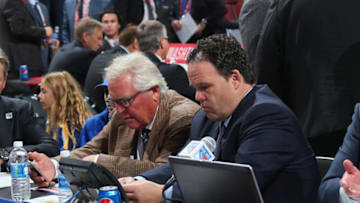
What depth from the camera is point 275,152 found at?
7.84 feet

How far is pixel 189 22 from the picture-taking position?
744 centimetres

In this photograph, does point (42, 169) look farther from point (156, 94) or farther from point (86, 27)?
point (86, 27)

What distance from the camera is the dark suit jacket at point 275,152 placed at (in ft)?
7.83

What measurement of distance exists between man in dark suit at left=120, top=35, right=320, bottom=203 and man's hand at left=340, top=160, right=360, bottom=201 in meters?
0.26

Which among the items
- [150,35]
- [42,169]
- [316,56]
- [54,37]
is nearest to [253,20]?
[316,56]

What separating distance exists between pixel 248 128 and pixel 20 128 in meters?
2.14

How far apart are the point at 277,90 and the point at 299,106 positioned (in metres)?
0.17

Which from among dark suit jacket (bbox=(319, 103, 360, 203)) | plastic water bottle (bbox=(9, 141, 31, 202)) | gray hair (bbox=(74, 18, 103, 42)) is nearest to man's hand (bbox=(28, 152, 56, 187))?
plastic water bottle (bbox=(9, 141, 31, 202))

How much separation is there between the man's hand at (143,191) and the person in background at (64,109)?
2.40 m

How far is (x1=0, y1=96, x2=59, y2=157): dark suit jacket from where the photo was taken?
404 cm

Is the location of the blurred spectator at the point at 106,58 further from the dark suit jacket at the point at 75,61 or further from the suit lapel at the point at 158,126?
the suit lapel at the point at 158,126

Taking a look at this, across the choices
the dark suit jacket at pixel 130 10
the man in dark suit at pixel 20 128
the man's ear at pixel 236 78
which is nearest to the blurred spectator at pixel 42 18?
the dark suit jacket at pixel 130 10

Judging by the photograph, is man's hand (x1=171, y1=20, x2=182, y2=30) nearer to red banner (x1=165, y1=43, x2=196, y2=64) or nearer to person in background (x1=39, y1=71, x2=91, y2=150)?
red banner (x1=165, y1=43, x2=196, y2=64)

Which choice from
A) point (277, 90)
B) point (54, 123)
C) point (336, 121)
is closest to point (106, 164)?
point (277, 90)
